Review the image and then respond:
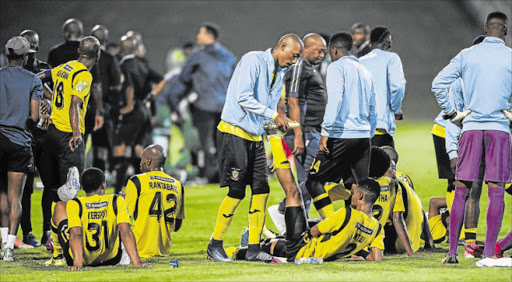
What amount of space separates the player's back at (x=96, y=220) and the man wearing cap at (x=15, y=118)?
1123mm

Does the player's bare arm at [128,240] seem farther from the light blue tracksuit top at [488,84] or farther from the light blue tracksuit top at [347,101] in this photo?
the light blue tracksuit top at [488,84]

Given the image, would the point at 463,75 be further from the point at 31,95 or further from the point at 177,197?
the point at 31,95

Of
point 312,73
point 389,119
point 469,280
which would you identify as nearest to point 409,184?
point 389,119

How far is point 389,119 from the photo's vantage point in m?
8.12

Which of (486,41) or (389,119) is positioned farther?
(389,119)

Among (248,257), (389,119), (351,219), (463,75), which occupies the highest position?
(463,75)

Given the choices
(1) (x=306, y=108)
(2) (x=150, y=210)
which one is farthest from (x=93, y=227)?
(1) (x=306, y=108)

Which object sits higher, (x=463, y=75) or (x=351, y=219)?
(x=463, y=75)

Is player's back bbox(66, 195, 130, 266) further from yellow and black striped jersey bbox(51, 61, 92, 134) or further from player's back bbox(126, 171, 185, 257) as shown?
yellow and black striped jersey bbox(51, 61, 92, 134)

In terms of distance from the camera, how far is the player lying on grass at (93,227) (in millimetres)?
5938

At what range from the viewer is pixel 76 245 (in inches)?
233

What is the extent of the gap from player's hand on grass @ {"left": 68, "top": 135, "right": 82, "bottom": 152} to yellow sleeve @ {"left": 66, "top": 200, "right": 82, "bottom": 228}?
133cm

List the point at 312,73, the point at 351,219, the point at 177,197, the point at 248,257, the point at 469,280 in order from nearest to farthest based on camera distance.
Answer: the point at 469,280 < the point at 351,219 < the point at 248,257 < the point at 177,197 < the point at 312,73

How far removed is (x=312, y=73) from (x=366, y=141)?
1.41 metres
